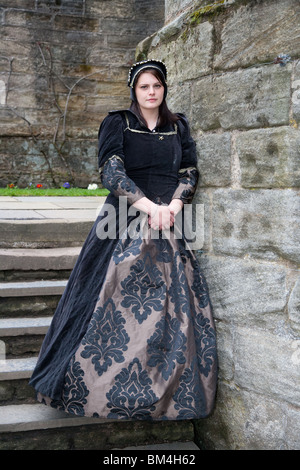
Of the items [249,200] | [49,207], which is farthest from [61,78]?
[249,200]

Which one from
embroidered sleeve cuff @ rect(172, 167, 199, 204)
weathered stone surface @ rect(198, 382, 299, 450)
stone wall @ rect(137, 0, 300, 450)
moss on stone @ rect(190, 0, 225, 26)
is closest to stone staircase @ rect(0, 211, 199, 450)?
weathered stone surface @ rect(198, 382, 299, 450)

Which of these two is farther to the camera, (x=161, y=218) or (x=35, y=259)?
(x=35, y=259)

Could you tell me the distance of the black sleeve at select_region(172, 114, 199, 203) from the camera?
262 cm

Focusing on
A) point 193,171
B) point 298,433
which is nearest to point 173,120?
point 193,171

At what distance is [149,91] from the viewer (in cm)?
257

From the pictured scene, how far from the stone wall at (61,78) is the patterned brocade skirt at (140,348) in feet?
17.0

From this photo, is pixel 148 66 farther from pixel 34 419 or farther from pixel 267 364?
pixel 34 419

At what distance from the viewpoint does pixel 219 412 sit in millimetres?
2588

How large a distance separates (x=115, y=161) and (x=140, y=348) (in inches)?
33.6

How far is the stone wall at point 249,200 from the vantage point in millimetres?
2193

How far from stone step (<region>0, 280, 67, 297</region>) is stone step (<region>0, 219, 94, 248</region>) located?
1.43ft

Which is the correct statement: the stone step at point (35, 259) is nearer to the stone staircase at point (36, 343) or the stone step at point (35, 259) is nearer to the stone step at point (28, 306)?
the stone staircase at point (36, 343)

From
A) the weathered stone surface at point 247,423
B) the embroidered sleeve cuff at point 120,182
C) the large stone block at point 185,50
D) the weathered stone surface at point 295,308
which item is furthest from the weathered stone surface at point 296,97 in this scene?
the weathered stone surface at point 247,423
